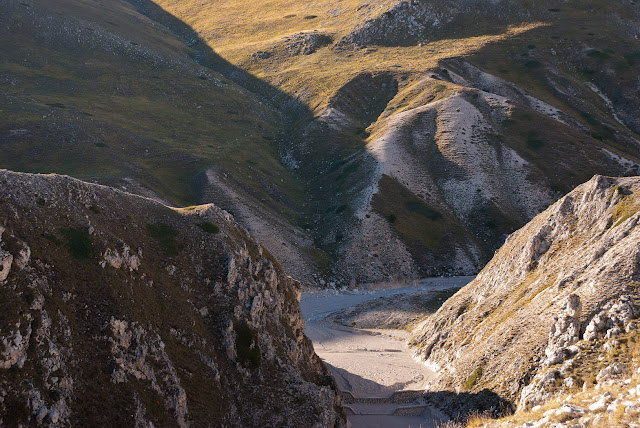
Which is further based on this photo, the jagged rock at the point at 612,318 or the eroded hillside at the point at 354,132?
the eroded hillside at the point at 354,132

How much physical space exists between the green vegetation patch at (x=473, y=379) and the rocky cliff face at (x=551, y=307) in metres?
0.09

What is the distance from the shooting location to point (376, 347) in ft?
240

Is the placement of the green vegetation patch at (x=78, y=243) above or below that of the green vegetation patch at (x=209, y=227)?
above

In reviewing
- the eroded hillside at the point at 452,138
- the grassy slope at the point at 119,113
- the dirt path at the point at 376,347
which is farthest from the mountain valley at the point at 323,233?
the grassy slope at the point at 119,113

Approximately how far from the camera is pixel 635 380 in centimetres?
2478

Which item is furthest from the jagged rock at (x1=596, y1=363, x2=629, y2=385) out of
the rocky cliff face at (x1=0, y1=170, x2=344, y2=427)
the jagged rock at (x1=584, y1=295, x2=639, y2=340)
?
the rocky cliff face at (x1=0, y1=170, x2=344, y2=427)

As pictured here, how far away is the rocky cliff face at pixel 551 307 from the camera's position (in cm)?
3750

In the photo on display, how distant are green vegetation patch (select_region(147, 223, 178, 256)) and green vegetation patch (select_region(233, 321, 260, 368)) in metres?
8.07

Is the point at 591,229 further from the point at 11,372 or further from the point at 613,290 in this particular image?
the point at 11,372

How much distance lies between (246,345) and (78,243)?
46.6 feet

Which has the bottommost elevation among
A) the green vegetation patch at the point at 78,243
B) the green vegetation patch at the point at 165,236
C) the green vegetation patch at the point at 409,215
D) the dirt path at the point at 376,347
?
the dirt path at the point at 376,347

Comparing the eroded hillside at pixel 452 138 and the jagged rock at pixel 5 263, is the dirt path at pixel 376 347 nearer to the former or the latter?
the eroded hillside at pixel 452 138

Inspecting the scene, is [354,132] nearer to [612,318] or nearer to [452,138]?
[452,138]

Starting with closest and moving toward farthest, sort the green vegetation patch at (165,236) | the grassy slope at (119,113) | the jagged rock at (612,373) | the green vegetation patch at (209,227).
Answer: the jagged rock at (612,373), the green vegetation patch at (165,236), the green vegetation patch at (209,227), the grassy slope at (119,113)
